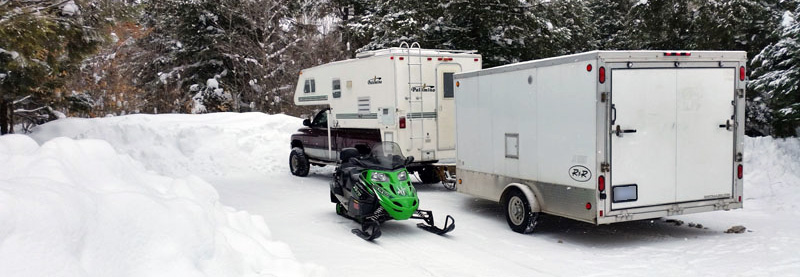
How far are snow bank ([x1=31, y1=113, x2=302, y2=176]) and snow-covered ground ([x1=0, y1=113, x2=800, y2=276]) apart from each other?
3205 millimetres

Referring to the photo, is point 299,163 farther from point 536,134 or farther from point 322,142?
point 536,134

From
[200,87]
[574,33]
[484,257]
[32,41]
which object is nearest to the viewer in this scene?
[484,257]

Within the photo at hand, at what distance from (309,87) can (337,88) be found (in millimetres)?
1487

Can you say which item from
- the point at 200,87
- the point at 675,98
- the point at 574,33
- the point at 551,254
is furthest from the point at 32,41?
the point at 200,87

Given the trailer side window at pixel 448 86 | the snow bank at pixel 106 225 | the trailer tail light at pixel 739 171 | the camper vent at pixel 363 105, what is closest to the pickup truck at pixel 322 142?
the camper vent at pixel 363 105

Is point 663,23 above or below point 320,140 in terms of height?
above

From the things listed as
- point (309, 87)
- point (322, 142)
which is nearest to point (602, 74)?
point (322, 142)

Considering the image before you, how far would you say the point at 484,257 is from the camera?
24.7 ft

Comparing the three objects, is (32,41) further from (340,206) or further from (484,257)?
(484,257)

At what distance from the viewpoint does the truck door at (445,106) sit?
42.0 feet

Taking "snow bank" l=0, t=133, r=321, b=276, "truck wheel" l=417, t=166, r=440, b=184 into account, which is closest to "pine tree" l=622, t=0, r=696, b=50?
"truck wheel" l=417, t=166, r=440, b=184

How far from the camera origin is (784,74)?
11.6 meters

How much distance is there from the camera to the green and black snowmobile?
8430 mm

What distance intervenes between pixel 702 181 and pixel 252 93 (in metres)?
25.0
